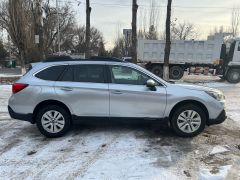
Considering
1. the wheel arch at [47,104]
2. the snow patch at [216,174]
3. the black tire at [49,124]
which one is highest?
the wheel arch at [47,104]

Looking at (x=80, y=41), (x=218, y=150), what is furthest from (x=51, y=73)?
(x=80, y=41)

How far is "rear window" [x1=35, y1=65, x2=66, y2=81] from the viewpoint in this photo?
6.30 m

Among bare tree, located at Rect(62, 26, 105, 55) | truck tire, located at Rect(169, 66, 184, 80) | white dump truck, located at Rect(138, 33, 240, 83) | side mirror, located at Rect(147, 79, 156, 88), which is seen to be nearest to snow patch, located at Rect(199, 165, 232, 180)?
side mirror, located at Rect(147, 79, 156, 88)

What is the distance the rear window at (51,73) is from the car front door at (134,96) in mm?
1090

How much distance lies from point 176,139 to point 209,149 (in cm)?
77

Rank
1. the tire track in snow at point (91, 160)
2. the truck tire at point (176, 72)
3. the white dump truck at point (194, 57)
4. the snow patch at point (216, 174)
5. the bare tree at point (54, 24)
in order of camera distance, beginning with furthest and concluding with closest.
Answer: the bare tree at point (54, 24) → the truck tire at point (176, 72) → the white dump truck at point (194, 57) → the tire track in snow at point (91, 160) → the snow patch at point (216, 174)

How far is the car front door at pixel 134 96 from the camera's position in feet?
20.2

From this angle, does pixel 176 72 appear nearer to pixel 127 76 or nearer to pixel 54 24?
pixel 127 76

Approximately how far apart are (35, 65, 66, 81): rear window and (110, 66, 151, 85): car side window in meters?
1.11

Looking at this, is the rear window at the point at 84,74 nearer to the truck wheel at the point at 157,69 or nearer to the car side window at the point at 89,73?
the car side window at the point at 89,73

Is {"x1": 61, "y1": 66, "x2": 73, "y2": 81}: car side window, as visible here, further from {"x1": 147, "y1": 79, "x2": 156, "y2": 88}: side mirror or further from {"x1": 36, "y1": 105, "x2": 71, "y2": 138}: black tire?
{"x1": 147, "y1": 79, "x2": 156, "y2": 88}: side mirror

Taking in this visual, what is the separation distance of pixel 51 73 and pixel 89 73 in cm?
81

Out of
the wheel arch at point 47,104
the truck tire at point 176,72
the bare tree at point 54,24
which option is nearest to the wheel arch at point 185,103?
Result: the wheel arch at point 47,104

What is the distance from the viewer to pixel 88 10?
808 inches
